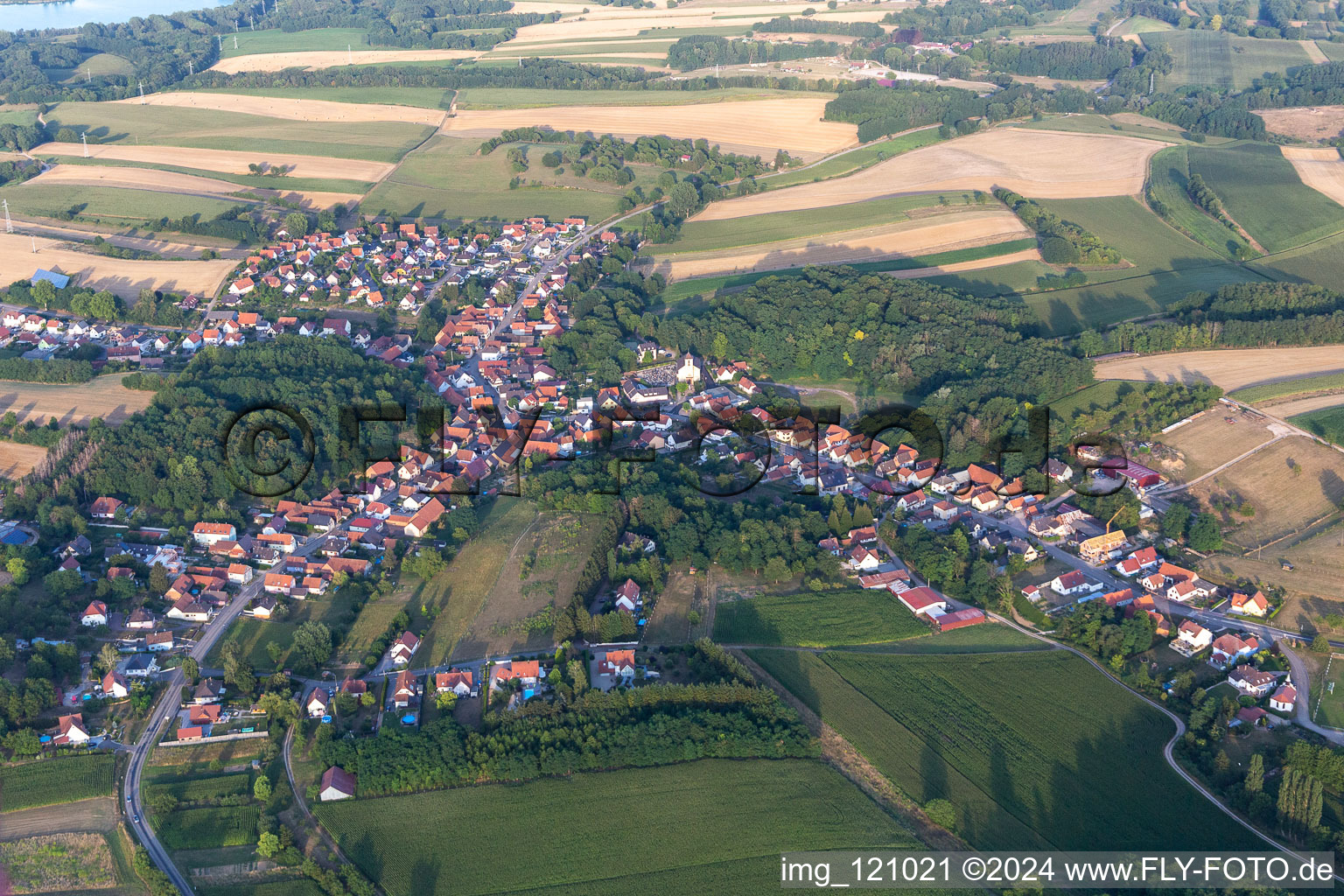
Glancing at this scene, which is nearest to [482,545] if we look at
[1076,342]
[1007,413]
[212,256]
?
[1007,413]

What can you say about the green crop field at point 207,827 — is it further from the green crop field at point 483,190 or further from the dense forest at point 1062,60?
the dense forest at point 1062,60

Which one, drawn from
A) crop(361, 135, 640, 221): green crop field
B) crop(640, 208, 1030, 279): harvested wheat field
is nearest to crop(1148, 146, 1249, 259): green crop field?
crop(640, 208, 1030, 279): harvested wheat field

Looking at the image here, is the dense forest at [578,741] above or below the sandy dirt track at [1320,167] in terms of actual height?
below

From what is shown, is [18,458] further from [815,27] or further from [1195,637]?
[815,27]

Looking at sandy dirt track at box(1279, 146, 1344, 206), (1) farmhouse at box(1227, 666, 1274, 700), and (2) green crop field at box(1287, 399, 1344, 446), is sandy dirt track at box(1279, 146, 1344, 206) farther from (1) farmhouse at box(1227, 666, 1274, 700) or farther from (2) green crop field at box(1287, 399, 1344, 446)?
(1) farmhouse at box(1227, 666, 1274, 700)

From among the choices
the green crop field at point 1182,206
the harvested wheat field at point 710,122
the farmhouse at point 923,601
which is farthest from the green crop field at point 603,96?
the farmhouse at point 923,601

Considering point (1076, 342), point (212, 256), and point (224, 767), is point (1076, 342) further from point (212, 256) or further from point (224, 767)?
point (212, 256)

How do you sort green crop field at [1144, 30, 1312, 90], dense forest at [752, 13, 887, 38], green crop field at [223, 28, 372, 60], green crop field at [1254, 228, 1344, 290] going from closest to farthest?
1. green crop field at [1254, 228, 1344, 290]
2. green crop field at [1144, 30, 1312, 90]
3. green crop field at [223, 28, 372, 60]
4. dense forest at [752, 13, 887, 38]

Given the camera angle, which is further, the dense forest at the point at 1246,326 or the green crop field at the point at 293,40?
the green crop field at the point at 293,40
